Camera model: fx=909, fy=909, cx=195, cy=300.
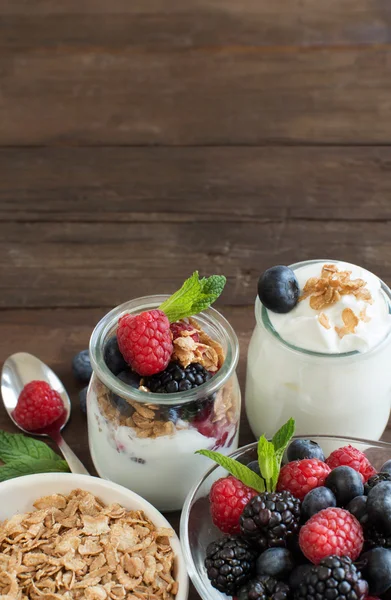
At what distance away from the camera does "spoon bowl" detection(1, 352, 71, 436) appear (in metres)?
1.49

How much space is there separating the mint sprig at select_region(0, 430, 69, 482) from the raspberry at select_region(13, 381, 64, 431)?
3cm

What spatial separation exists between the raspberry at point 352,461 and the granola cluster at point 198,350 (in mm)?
202

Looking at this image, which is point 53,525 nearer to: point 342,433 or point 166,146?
point 342,433

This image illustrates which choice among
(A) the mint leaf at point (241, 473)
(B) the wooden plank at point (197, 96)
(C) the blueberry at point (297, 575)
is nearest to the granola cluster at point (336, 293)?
(A) the mint leaf at point (241, 473)

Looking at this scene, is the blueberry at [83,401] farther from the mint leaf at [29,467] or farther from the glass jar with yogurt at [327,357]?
the glass jar with yogurt at [327,357]

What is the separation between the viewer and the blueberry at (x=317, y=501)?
1094mm

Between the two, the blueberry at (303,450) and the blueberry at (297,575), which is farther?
the blueberry at (303,450)

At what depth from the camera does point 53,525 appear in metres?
1.24

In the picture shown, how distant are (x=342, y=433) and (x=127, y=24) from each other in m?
1.24

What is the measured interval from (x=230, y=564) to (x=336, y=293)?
1.32 ft

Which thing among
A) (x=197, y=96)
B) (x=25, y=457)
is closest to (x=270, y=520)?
(x=25, y=457)

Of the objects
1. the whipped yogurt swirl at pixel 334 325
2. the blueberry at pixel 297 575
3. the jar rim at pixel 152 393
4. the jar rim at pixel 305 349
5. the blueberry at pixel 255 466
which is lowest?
the blueberry at pixel 255 466

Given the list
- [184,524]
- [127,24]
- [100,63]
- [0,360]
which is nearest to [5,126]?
[100,63]

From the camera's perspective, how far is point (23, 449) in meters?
1.41
